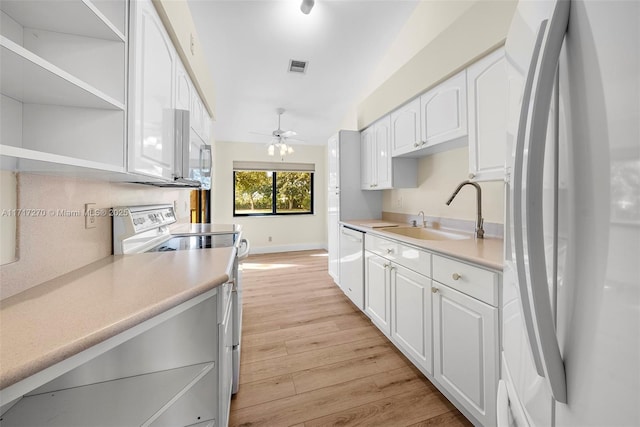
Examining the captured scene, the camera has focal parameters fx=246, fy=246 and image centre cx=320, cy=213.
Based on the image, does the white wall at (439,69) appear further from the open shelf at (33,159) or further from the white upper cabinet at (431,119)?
the open shelf at (33,159)

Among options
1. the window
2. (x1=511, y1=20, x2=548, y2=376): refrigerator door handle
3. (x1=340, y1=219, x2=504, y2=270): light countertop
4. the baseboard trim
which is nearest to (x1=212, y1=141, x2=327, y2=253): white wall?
the baseboard trim

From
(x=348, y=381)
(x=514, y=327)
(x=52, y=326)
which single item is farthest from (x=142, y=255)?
(x=514, y=327)

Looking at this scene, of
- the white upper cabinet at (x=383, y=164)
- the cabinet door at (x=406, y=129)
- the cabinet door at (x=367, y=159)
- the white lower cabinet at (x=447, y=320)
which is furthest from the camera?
the cabinet door at (x=367, y=159)

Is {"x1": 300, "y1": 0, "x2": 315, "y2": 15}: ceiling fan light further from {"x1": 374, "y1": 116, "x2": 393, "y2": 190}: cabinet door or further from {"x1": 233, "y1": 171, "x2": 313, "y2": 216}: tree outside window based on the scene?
{"x1": 233, "y1": 171, "x2": 313, "y2": 216}: tree outside window

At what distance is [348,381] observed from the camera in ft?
5.16

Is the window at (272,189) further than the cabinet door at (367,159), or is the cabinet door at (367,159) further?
the window at (272,189)

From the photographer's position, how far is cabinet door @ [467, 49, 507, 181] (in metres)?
1.38

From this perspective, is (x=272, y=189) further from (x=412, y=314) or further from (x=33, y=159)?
(x=33, y=159)

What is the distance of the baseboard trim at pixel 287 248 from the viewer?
202 inches

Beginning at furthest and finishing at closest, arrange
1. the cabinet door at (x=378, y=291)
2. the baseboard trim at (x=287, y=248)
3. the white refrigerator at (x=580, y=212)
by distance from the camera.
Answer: the baseboard trim at (x=287, y=248), the cabinet door at (x=378, y=291), the white refrigerator at (x=580, y=212)

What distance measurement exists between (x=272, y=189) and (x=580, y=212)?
522 centimetres

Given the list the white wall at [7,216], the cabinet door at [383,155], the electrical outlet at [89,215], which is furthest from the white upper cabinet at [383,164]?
the white wall at [7,216]

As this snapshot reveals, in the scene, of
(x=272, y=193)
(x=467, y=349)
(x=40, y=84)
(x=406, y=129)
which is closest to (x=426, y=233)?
(x=406, y=129)

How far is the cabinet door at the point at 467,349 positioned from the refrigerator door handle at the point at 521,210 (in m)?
0.79
